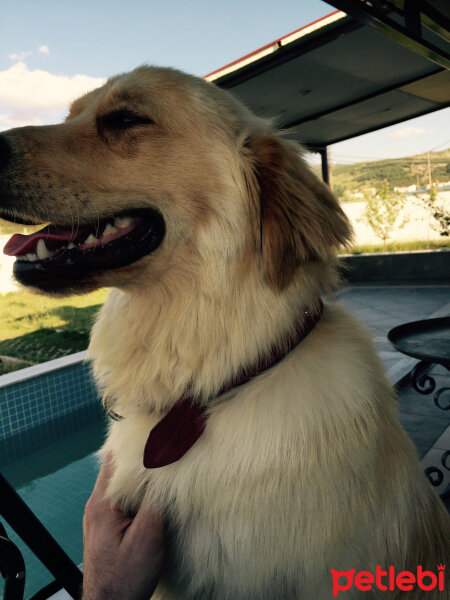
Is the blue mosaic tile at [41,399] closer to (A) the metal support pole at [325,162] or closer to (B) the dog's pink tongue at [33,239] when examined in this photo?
(B) the dog's pink tongue at [33,239]

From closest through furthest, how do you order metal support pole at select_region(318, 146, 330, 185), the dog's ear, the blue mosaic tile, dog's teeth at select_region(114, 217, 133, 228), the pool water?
the dog's ear, dog's teeth at select_region(114, 217, 133, 228), the pool water, the blue mosaic tile, metal support pole at select_region(318, 146, 330, 185)

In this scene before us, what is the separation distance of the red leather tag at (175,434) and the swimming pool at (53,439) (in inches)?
108

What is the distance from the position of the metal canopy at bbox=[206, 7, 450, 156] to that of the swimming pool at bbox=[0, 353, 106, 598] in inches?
128

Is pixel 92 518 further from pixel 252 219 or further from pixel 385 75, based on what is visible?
pixel 385 75

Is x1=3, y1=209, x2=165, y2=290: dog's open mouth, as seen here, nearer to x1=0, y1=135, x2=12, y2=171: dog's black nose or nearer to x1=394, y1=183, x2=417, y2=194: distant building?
x1=0, y1=135, x2=12, y2=171: dog's black nose

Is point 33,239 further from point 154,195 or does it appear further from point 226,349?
point 226,349

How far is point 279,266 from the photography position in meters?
1.06

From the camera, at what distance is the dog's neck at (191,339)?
3.61ft

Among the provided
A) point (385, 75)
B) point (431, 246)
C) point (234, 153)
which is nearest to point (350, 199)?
point (431, 246)

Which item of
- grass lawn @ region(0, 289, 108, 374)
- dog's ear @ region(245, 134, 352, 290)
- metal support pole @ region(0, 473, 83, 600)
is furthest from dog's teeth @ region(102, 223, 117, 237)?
grass lawn @ region(0, 289, 108, 374)

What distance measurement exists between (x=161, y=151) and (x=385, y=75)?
580 cm

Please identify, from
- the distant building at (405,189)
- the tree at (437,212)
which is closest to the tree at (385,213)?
the distant building at (405,189)

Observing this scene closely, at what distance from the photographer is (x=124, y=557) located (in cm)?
99

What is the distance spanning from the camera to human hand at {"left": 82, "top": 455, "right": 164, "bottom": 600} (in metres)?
0.98
